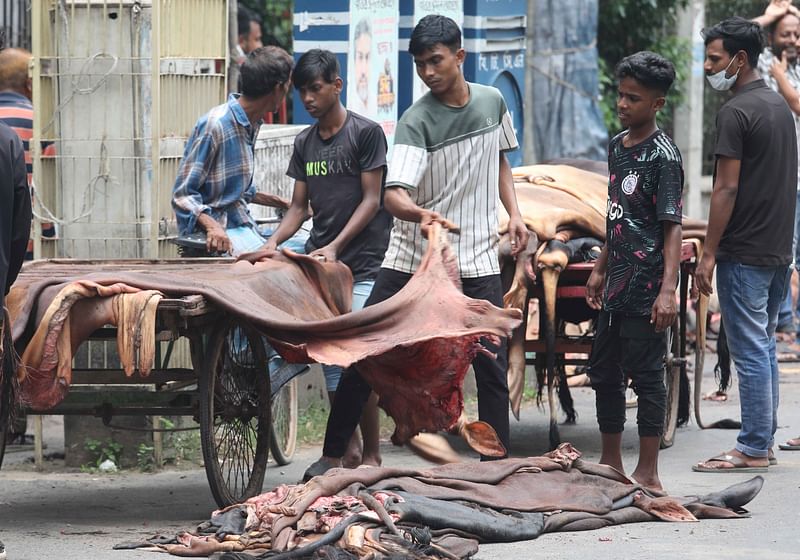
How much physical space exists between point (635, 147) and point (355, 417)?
1.78 meters

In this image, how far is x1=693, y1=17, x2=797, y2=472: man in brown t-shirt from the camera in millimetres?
7324

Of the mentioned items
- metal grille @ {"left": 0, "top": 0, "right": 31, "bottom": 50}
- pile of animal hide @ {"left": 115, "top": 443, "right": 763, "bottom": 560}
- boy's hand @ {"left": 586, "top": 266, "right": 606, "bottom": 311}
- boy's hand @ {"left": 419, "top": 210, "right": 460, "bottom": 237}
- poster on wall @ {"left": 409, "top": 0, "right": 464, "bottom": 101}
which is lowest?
pile of animal hide @ {"left": 115, "top": 443, "right": 763, "bottom": 560}

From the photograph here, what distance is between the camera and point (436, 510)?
572cm

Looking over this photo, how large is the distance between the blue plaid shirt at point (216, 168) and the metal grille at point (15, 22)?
297 centimetres

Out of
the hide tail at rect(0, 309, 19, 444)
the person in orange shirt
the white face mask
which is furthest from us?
the person in orange shirt

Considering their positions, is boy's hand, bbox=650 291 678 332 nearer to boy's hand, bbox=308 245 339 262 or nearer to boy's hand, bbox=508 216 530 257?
boy's hand, bbox=508 216 530 257

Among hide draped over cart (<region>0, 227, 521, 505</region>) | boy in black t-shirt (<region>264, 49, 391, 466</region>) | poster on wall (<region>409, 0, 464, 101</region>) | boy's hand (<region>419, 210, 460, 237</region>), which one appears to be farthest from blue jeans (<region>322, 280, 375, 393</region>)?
poster on wall (<region>409, 0, 464, 101</region>)

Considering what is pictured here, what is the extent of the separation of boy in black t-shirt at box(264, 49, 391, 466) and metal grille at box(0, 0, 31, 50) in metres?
3.44

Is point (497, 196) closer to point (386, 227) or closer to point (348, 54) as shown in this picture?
point (386, 227)

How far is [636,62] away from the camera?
666cm

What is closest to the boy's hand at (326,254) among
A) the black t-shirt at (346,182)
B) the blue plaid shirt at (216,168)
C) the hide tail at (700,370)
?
the black t-shirt at (346,182)

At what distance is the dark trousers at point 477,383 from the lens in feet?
22.5

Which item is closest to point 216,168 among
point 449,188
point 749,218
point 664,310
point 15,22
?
point 449,188

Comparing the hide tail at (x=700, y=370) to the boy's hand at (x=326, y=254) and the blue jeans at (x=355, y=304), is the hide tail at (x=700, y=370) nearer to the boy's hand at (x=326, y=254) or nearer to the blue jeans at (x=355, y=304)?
the blue jeans at (x=355, y=304)
